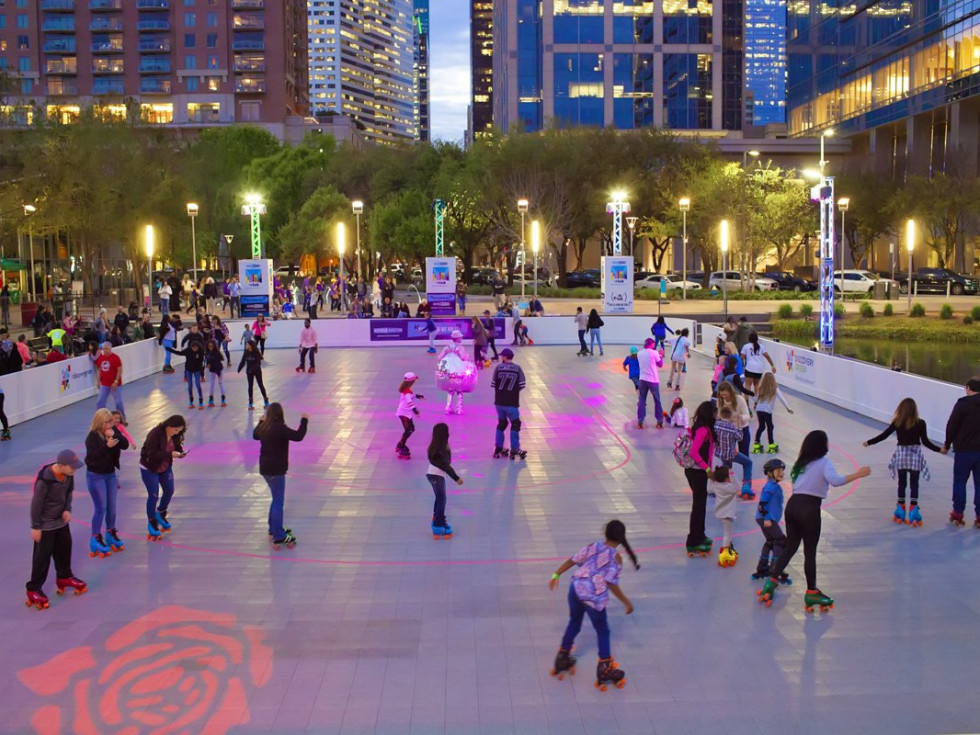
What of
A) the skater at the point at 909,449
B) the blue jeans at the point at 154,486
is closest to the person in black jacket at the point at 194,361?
the blue jeans at the point at 154,486

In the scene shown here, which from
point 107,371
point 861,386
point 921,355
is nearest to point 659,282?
point 921,355

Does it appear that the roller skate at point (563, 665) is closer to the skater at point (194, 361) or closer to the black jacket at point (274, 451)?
the black jacket at point (274, 451)

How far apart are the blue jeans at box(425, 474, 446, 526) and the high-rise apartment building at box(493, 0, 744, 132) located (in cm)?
8242

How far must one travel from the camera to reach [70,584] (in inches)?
390

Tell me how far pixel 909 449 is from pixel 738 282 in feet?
172

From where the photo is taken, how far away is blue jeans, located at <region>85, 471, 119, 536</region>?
35.7 ft

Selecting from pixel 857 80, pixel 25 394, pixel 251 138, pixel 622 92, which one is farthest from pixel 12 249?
pixel 857 80

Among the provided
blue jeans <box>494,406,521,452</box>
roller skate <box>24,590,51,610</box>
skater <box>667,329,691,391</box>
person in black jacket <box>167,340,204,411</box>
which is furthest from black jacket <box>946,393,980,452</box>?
person in black jacket <box>167,340,204,411</box>

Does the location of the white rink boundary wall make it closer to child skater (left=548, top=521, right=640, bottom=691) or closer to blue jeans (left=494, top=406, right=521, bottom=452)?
blue jeans (left=494, top=406, right=521, bottom=452)

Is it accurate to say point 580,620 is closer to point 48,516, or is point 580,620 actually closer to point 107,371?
point 48,516

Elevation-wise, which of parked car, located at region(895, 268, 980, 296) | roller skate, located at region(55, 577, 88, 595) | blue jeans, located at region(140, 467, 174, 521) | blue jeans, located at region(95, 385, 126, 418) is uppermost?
parked car, located at region(895, 268, 980, 296)

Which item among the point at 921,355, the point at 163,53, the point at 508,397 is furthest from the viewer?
the point at 163,53

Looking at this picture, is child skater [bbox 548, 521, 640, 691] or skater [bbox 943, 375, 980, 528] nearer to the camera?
child skater [bbox 548, 521, 640, 691]

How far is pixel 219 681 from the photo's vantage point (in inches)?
310
